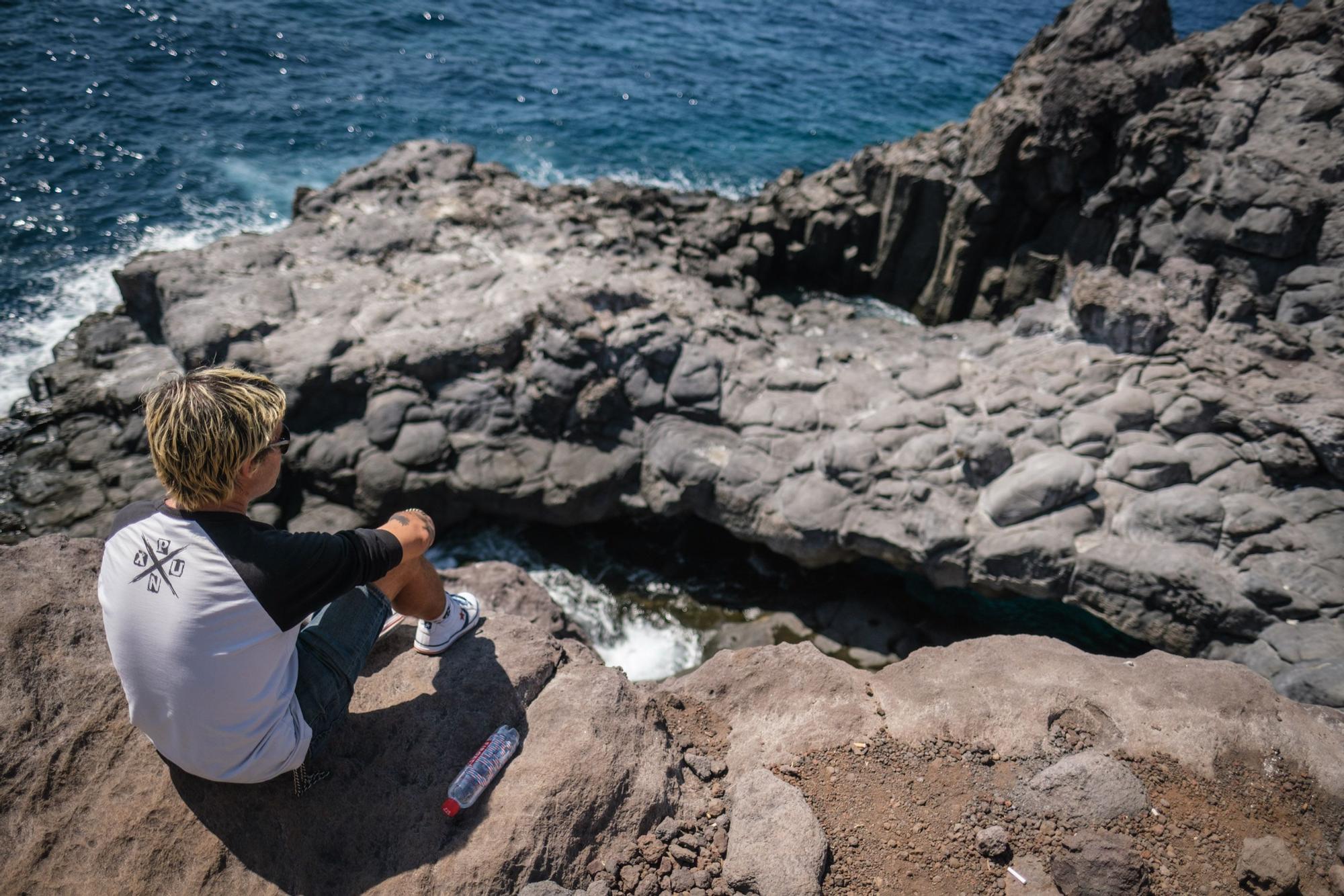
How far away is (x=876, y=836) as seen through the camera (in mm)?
4074

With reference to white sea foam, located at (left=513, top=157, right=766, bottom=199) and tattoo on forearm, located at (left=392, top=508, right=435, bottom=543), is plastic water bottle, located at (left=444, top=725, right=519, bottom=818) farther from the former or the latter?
white sea foam, located at (left=513, top=157, right=766, bottom=199)

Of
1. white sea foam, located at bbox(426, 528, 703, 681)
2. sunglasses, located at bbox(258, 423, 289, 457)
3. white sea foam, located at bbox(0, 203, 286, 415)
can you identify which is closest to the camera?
sunglasses, located at bbox(258, 423, 289, 457)

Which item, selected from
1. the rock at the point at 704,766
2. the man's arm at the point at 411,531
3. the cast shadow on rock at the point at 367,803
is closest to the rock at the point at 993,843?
the rock at the point at 704,766

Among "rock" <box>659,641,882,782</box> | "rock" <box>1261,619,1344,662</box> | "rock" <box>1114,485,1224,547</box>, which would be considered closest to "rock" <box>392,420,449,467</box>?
"rock" <box>659,641,882,782</box>

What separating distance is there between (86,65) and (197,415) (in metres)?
22.3

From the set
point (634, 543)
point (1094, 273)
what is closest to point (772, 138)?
point (1094, 273)

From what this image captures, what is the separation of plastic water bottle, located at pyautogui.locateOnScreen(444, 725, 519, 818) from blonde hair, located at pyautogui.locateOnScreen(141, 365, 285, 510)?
1885 millimetres

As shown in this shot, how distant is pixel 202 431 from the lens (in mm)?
3100


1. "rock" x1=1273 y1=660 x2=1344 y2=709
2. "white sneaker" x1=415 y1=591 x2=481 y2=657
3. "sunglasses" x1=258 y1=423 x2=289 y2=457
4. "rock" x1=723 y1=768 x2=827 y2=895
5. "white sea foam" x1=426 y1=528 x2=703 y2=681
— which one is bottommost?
"white sea foam" x1=426 y1=528 x2=703 y2=681

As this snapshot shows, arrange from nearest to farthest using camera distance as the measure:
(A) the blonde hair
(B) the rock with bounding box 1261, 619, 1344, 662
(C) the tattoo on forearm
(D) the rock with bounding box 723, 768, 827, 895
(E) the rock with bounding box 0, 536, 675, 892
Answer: (A) the blonde hair
(E) the rock with bounding box 0, 536, 675, 892
(D) the rock with bounding box 723, 768, 827, 895
(C) the tattoo on forearm
(B) the rock with bounding box 1261, 619, 1344, 662

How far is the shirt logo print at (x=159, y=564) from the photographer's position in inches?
122

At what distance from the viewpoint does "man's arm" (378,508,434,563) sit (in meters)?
3.89

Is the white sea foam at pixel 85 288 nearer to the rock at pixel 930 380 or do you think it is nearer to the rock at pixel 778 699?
the rock at pixel 778 699

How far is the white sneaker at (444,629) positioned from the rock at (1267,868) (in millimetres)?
4547
